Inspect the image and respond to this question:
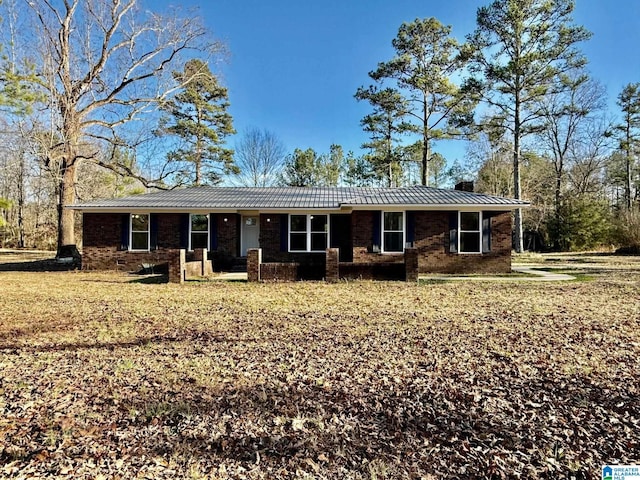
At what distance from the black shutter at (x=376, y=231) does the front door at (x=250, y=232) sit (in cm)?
511

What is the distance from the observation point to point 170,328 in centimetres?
616

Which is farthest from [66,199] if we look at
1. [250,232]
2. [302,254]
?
[302,254]

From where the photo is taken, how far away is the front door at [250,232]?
53.9ft

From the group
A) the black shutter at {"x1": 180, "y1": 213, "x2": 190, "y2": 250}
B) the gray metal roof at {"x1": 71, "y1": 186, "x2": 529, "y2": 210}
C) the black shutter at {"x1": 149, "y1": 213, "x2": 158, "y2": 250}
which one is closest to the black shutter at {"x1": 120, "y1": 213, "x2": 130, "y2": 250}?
the gray metal roof at {"x1": 71, "y1": 186, "x2": 529, "y2": 210}

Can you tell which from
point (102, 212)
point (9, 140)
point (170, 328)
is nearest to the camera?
point (170, 328)

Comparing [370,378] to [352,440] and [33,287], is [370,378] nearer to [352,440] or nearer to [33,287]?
[352,440]

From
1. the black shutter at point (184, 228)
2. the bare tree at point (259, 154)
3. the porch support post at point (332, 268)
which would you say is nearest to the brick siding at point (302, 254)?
the black shutter at point (184, 228)

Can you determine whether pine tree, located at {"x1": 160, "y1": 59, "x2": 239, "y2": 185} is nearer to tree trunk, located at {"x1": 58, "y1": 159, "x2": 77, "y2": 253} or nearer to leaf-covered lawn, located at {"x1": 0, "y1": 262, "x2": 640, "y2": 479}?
tree trunk, located at {"x1": 58, "y1": 159, "x2": 77, "y2": 253}

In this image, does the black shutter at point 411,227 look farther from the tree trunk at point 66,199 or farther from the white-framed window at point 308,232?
the tree trunk at point 66,199

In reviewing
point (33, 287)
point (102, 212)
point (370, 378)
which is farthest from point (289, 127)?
point (370, 378)

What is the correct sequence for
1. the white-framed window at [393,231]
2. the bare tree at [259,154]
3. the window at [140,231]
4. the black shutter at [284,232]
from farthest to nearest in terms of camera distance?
the bare tree at [259,154]
the black shutter at [284,232]
the window at [140,231]
the white-framed window at [393,231]

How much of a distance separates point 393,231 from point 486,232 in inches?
133

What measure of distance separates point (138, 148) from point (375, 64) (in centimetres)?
1622

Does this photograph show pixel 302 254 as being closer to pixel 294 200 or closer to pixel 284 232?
pixel 284 232
